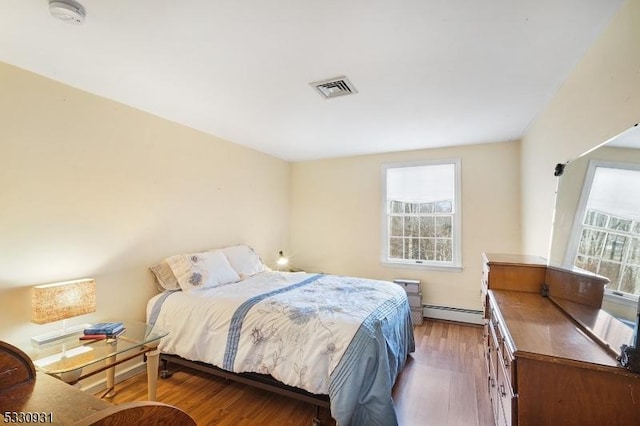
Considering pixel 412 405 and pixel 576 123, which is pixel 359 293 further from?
pixel 576 123

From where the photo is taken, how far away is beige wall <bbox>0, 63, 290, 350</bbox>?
79.1 inches

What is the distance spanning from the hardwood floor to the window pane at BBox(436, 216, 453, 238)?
5.34ft

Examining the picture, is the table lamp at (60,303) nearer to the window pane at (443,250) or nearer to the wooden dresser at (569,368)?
the wooden dresser at (569,368)

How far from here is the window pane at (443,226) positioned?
4.11 metres

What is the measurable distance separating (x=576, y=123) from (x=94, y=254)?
374 centimetres

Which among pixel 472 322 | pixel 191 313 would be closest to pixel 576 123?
pixel 472 322

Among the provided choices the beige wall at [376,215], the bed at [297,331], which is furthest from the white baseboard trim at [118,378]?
the beige wall at [376,215]

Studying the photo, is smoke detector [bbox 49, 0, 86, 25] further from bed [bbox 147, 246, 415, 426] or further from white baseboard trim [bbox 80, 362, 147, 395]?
white baseboard trim [bbox 80, 362, 147, 395]

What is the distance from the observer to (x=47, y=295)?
1937 millimetres

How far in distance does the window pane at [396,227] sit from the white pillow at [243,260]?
2.00m

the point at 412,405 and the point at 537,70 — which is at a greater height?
the point at 537,70

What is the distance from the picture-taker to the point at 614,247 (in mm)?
1314

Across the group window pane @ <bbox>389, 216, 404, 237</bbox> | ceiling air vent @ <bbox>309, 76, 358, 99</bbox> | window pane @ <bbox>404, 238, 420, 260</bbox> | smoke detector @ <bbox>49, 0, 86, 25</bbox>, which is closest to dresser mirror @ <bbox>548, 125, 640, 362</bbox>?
ceiling air vent @ <bbox>309, 76, 358, 99</bbox>

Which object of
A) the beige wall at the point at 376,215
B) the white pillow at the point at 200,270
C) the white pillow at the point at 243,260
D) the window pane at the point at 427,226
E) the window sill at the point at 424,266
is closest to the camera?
the white pillow at the point at 200,270
